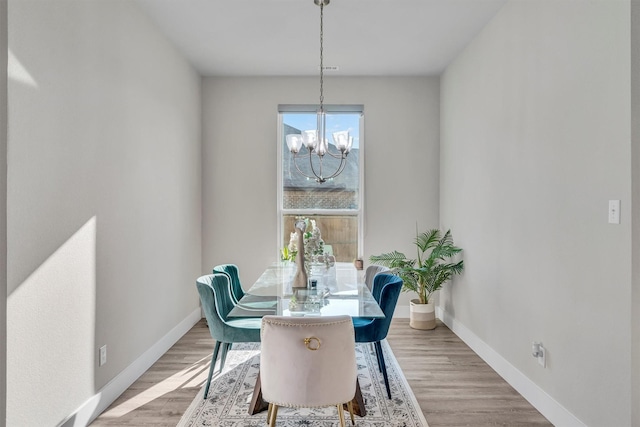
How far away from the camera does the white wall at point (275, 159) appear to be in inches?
183

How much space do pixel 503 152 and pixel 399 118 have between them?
1810 millimetres

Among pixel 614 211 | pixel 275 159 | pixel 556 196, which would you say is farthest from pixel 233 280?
pixel 614 211

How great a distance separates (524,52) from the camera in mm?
2725

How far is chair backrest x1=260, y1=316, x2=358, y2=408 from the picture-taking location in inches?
70.1

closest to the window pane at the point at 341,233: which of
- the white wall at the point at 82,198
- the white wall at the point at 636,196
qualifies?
the white wall at the point at 82,198

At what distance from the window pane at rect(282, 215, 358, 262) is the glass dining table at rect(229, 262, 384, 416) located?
166 centimetres

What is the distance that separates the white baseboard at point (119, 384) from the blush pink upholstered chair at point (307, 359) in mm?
1164

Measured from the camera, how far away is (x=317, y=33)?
3.49 metres

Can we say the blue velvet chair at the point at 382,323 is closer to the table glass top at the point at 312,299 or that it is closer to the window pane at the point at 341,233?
the table glass top at the point at 312,299

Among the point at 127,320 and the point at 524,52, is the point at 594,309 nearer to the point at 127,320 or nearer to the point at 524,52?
the point at 524,52

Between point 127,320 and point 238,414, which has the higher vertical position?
point 127,320

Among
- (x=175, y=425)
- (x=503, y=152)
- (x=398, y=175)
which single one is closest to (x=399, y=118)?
(x=398, y=175)

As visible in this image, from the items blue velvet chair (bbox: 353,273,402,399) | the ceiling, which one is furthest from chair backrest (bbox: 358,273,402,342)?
the ceiling

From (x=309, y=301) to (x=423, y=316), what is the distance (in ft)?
7.17
